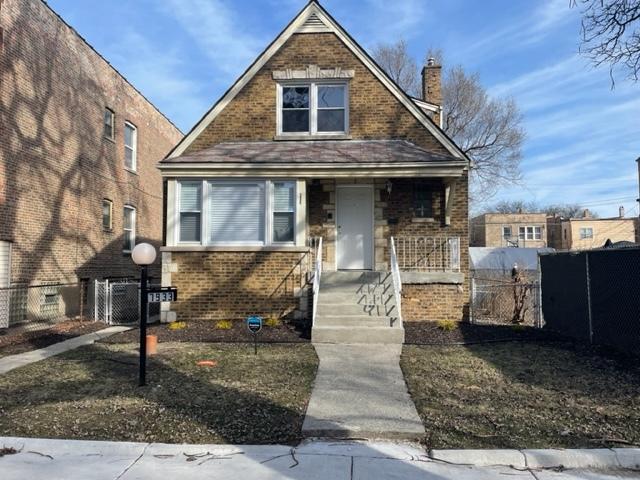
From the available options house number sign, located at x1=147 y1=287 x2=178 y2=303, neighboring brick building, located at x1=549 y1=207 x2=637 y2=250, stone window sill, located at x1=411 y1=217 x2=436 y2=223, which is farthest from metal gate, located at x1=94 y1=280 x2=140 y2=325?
neighboring brick building, located at x1=549 y1=207 x2=637 y2=250

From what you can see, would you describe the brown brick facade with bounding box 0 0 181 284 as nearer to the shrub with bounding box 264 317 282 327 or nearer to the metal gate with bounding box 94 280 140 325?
the metal gate with bounding box 94 280 140 325

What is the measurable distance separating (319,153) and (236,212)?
247cm

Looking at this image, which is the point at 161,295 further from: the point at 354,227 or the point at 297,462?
the point at 354,227

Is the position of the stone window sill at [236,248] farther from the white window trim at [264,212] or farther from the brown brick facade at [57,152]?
the brown brick facade at [57,152]

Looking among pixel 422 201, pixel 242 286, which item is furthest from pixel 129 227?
pixel 422 201

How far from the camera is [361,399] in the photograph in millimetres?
6129

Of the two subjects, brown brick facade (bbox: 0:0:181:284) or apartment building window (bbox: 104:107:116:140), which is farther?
apartment building window (bbox: 104:107:116:140)

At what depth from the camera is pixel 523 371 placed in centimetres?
751

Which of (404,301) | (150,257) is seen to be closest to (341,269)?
(404,301)

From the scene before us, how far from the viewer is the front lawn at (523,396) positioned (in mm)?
4965

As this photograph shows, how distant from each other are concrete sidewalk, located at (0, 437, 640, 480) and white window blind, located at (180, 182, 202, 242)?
7512 mm

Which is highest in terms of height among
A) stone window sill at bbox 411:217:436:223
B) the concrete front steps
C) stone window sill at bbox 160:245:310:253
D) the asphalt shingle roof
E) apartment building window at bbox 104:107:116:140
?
apartment building window at bbox 104:107:116:140

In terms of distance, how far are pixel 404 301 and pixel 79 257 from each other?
10413 mm

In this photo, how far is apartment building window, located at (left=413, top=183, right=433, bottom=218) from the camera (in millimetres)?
12820
